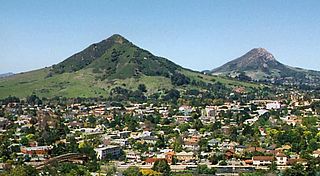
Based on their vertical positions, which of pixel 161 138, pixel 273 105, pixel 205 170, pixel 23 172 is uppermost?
pixel 273 105

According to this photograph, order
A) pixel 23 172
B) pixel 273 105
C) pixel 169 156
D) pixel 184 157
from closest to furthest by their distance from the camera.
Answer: pixel 23 172 < pixel 169 156 < pixel 184 157 < pixel 273 105

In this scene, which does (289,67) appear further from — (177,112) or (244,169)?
(244,169)

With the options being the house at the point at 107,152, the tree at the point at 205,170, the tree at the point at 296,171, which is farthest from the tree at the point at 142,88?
the tree at the point at 296,171

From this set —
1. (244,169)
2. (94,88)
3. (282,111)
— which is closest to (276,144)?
(244,169)

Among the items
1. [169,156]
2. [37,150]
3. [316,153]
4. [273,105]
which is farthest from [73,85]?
[316,153]

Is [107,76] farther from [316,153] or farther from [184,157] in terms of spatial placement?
[316,153]
